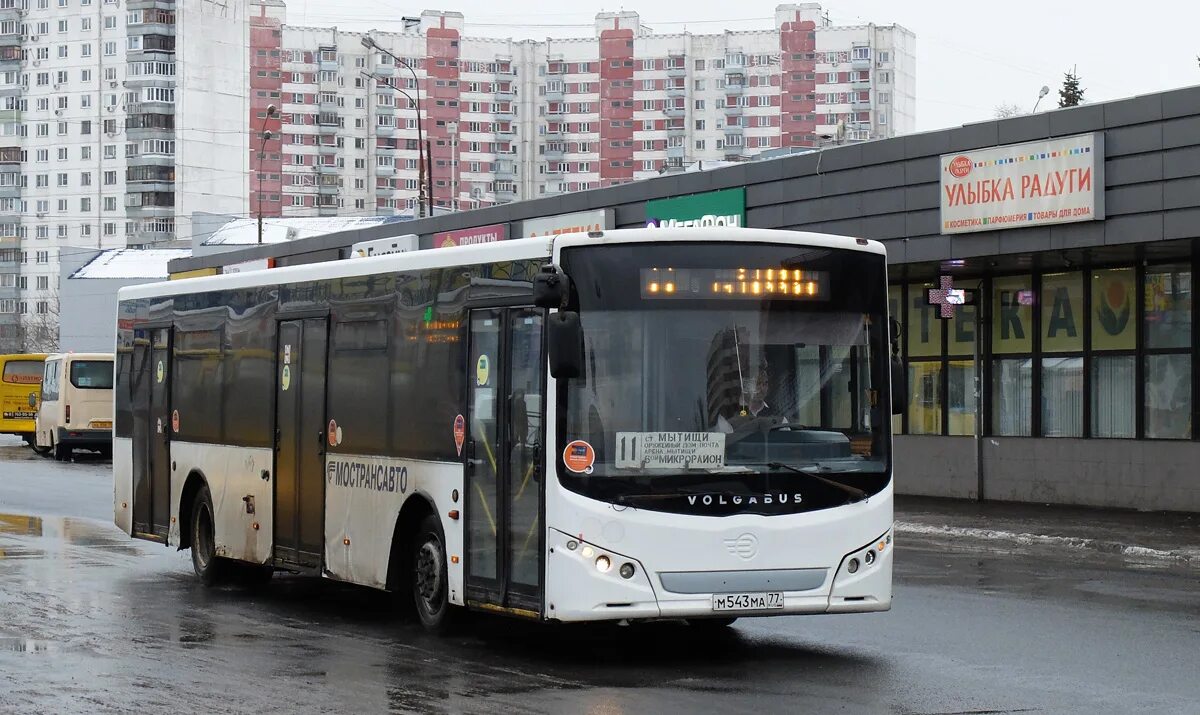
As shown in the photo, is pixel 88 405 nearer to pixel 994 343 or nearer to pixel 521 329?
pixel 994 343

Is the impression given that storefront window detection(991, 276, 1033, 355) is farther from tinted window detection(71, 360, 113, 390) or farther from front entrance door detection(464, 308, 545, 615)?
tinted window detection(71, 360, 113, 390)

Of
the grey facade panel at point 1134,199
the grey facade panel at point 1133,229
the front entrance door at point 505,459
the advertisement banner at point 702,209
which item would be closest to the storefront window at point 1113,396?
the grey facade panel at point 1133,229

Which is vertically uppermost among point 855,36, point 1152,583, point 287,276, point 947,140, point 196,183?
point 855,36

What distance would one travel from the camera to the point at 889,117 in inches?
6407

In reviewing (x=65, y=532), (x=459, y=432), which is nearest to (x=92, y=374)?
(x=65, y=532)

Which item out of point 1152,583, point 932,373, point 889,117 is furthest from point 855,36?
point 1152,583

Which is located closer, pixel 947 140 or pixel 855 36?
pixel 947 140

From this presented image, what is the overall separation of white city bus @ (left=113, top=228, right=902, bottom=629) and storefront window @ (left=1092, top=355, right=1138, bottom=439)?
46.0 ft

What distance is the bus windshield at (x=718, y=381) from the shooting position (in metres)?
10.6

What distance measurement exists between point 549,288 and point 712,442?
1.36 meters

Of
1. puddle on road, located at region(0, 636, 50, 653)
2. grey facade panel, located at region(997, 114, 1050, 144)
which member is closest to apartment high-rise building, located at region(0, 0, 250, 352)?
grey facade panel, located at region(997, 114, 1050, 144)

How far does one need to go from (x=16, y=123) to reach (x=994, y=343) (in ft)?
437

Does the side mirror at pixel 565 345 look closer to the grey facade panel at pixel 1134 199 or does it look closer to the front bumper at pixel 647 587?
the front bumper at pixel 647 587

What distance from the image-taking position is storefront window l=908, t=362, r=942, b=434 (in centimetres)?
2853
